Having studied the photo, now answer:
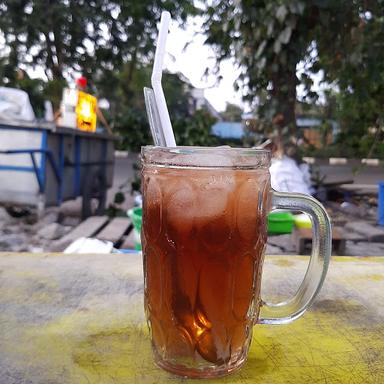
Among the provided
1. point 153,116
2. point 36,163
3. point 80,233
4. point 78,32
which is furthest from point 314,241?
point 78,32

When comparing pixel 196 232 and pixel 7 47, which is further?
pixel 7 47

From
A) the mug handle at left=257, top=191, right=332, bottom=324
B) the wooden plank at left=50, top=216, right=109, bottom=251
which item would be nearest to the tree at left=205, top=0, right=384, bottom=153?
the wooden plank at left=50, top=216, right=109, bottom=251

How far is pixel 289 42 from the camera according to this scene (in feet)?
13.4

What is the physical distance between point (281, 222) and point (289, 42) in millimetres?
1819

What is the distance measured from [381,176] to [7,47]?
861cm

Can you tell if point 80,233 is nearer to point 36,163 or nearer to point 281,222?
point 36,163

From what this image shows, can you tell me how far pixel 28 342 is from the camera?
2.08 ft

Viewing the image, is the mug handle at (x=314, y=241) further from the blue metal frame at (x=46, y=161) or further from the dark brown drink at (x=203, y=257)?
the blue metal frame at (x=46, y=161)

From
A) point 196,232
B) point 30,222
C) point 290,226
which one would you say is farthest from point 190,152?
point 30,222

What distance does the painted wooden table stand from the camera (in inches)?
22.0

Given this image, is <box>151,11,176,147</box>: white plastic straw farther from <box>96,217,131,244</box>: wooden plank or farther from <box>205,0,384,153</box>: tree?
<box>205,0,384,153</box>: tree

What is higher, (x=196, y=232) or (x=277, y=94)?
(x=277, y=94)

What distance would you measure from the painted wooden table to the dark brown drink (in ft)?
0.13

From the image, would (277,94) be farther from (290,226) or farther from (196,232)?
(196,232)
